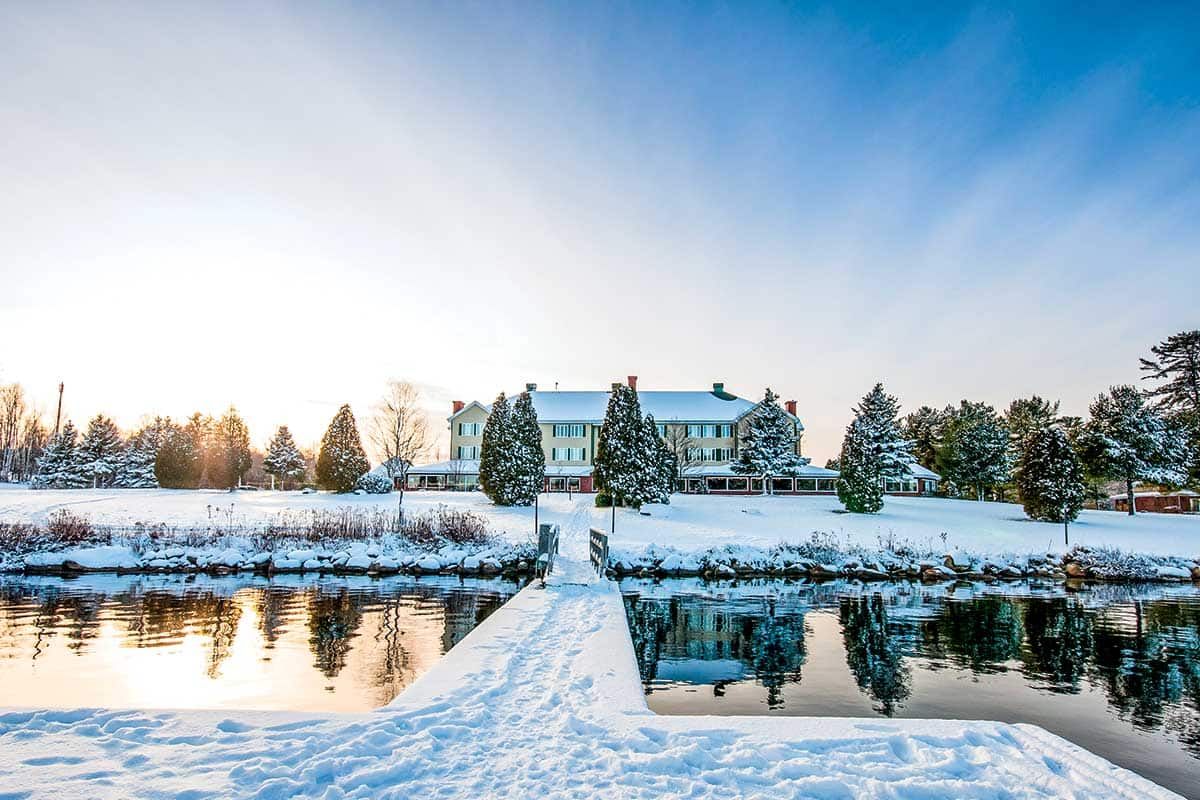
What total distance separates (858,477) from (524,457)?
17898 mm

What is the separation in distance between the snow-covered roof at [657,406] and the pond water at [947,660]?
117ft

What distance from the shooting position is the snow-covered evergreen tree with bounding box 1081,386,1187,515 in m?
36.9

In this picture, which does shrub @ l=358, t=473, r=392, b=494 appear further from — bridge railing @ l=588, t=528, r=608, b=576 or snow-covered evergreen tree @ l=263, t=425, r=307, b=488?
bridge railing @ l=588, t=528, r=608, b=576

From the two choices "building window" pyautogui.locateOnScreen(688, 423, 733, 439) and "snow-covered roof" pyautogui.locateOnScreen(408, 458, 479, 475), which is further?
"building window" pyautogui.locateOnScreen(688, 423, 733, 439)

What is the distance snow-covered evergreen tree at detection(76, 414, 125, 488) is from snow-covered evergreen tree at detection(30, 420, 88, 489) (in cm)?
Answer: 44

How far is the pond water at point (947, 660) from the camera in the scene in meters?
8.00

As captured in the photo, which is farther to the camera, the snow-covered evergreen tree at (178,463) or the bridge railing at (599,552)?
the snow-covered evergreen tree at (178,463)

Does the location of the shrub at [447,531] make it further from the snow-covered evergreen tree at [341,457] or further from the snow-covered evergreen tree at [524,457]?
the snow-covered evergreen tree at [341,457]

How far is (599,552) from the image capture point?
18.8 metres

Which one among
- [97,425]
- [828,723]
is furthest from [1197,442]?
[97,425]

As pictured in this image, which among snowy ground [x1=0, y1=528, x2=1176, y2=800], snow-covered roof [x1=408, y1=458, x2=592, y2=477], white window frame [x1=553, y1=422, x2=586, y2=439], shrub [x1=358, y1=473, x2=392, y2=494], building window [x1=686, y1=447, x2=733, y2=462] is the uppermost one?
white window frame [x1=553, y1=422, x2=586, y2=439]

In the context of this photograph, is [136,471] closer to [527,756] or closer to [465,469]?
[465,469]

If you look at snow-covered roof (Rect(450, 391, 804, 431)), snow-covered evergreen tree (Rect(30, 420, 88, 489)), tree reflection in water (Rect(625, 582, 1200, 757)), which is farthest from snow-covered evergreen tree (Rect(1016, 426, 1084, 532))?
snow-covered evergreen tree (Rect(30, 420, 88, 489))

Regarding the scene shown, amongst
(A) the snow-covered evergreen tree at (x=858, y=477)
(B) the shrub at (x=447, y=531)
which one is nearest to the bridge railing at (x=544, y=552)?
(B) the shrub at (x=447, y=531)
